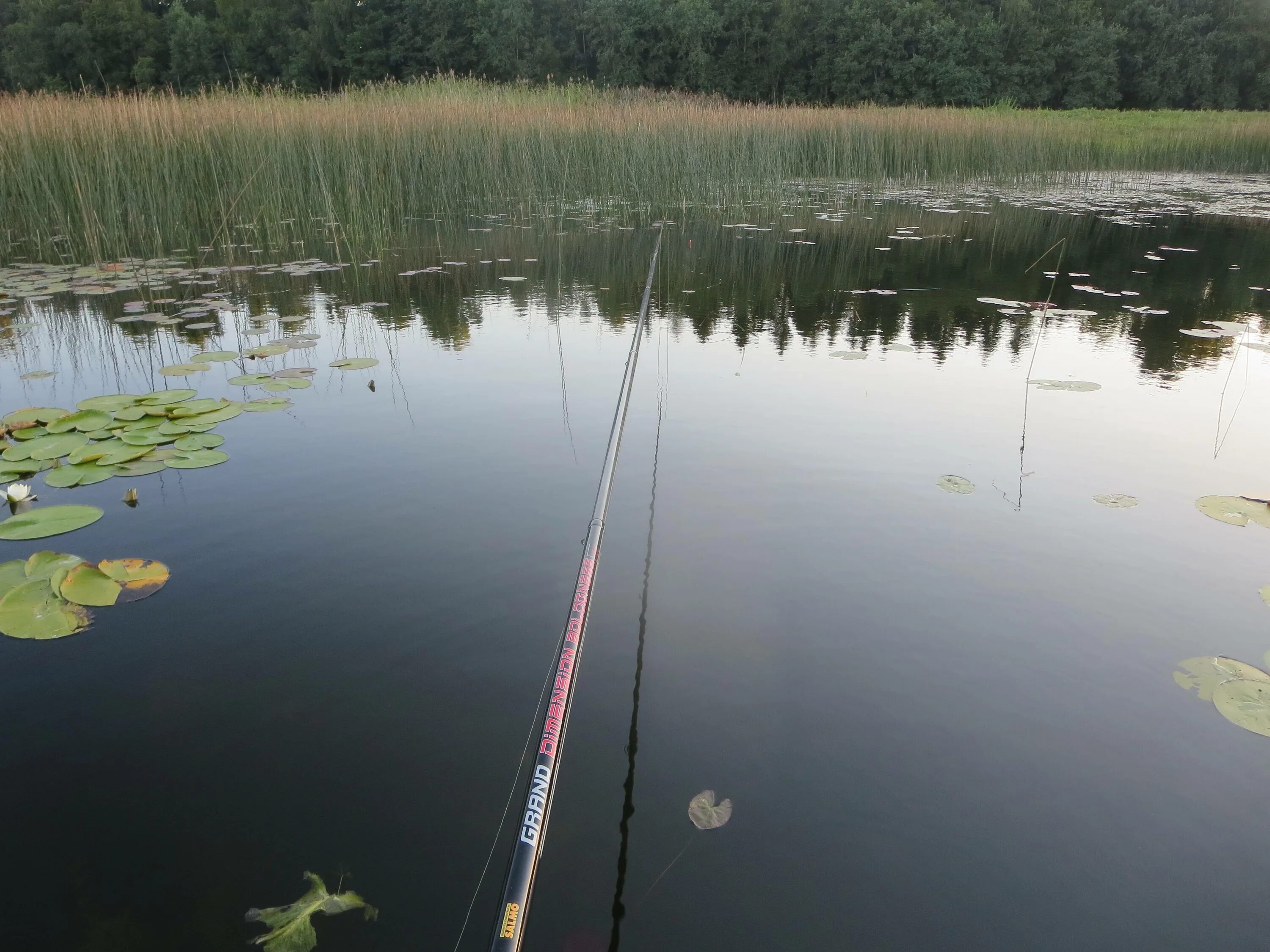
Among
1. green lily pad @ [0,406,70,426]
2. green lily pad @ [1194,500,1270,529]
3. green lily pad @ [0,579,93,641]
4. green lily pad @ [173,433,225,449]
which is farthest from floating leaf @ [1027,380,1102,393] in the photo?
green lily pad @ [0,406,70,426]

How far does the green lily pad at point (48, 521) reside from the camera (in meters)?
1.99

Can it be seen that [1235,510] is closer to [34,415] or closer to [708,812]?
[708,812]

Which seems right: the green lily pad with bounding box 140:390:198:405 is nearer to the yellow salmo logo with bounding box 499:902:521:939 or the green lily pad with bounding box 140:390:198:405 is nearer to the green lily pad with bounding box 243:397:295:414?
the green lily pad with bounding box 243:397:295:414

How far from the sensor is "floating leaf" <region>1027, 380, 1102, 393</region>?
3.38 meters

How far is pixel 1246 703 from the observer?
151 centimetres

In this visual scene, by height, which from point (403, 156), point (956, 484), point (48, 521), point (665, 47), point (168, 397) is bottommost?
point (956, 484)

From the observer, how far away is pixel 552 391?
3.26m

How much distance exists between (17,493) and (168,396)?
935 mm

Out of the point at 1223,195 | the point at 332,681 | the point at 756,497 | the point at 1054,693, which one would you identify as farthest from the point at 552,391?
the point at 1223,195

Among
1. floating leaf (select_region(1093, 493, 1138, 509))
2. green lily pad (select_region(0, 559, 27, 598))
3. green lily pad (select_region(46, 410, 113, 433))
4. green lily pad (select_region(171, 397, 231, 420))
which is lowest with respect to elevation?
floating leaf (select_region(1093, 493, 1138, 509))

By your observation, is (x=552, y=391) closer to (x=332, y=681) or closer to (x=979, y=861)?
(x=332, y=681)

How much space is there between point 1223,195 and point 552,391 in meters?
13.7

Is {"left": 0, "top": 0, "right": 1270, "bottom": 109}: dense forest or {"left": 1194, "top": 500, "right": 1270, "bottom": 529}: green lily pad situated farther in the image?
{"left": 0, "top": 0, "right": 1270, "bottom": 109}: dense forest

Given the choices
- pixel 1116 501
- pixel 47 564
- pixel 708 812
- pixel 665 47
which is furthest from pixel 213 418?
pixel 665 47
